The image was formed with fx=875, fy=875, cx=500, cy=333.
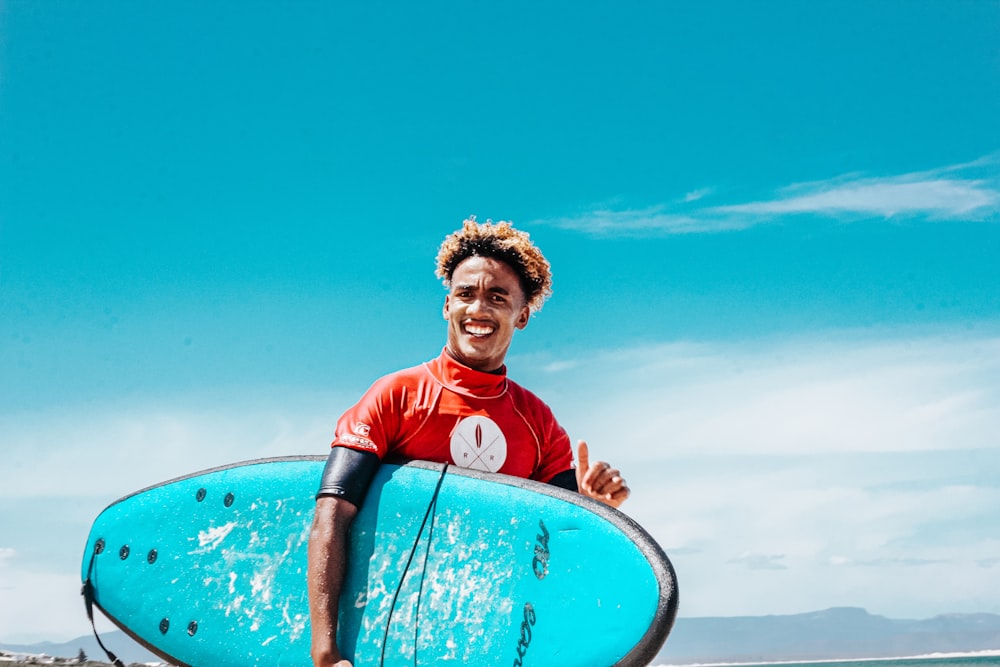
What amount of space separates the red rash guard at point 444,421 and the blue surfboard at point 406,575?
0.12 m

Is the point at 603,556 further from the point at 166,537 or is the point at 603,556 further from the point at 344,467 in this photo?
the point at 166,537

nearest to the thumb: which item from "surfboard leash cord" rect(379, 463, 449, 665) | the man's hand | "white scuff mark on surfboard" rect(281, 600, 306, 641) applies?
the man's hand

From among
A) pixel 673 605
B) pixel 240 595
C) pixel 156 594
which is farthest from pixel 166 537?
pixel 673 605

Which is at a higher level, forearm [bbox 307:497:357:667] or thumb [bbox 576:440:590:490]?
thumb [bbox 576:440:590:490]

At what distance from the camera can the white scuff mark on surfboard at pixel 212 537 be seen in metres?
3.84

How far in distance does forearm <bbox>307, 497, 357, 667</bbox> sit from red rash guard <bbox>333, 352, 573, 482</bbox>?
0.28 meters

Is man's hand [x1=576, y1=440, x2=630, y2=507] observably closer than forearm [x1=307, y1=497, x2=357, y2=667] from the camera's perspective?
No

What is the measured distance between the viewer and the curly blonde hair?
13.3 ft

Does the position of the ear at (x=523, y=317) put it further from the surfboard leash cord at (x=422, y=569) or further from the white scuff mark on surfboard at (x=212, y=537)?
the white scuff mark on surfboard at (x=212, y=537)

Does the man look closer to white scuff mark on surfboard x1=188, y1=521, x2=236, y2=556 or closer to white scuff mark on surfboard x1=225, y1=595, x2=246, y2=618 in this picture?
white scuff mark on surfboard x1=225, y1=595, x2=246, y2=618

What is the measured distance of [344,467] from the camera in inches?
139

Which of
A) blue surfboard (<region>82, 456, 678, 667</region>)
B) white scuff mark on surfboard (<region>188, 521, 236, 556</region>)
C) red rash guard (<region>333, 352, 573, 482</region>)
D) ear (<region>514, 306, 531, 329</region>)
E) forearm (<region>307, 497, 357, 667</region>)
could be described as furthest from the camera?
ear (<region>514, 306, 531, 329</region>)

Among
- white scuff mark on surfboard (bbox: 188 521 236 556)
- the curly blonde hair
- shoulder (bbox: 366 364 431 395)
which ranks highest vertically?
the curly blonde hair

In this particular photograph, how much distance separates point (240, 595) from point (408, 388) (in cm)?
111
